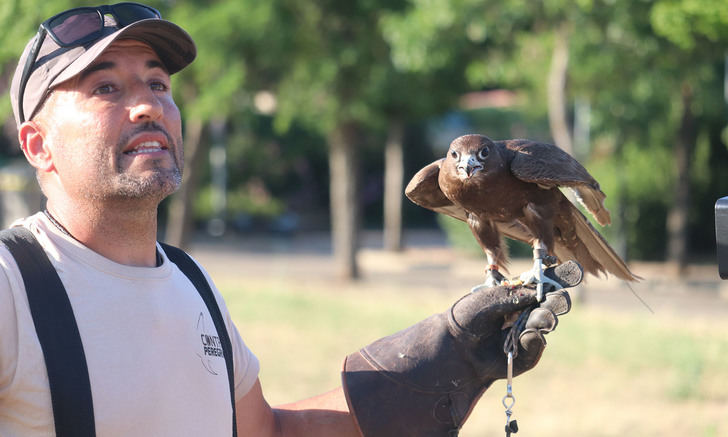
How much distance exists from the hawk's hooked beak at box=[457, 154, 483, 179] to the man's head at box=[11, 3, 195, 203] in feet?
3.18

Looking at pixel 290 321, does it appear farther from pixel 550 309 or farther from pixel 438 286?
pixel 550 309

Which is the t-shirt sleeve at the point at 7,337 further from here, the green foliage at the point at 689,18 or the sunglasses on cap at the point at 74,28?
Result: the green foliage at the point at 689,18

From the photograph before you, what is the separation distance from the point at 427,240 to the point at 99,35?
969 inches

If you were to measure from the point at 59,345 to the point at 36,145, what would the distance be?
1.92 ft

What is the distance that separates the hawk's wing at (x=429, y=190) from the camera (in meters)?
2.97

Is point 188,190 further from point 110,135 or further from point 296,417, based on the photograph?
point 110,135

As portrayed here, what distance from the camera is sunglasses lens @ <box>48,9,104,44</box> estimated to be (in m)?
2.08

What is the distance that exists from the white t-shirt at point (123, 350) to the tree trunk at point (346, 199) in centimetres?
1229

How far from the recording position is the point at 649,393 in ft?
22.1

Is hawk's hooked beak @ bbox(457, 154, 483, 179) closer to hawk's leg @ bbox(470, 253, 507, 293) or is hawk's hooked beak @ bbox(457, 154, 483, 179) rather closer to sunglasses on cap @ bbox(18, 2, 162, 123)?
hawk's leg @ bbox(470, 253, 507, 293)

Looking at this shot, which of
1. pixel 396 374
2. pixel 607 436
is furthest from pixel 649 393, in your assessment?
pixel 396 374

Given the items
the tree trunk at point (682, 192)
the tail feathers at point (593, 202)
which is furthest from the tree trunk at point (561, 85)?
the tail feathers at point (593, 202)

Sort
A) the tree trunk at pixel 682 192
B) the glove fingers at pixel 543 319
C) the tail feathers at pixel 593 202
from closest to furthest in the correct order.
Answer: the glove fingers at pixel 543 319, the tail feathers at pixel 593 202, the tree trunk at pixel 682 192

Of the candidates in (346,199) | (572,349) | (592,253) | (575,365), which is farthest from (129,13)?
(346,199)
